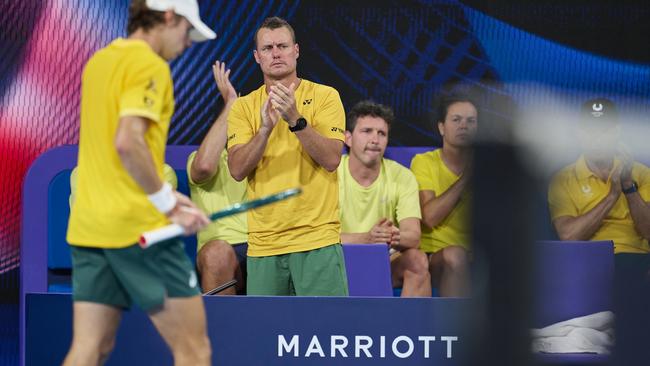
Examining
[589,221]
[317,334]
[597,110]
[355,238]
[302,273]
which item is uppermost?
[597,110]

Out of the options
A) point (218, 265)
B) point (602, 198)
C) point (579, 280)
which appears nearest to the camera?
point (579, 280)

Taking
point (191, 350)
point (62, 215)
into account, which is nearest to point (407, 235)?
point (62, 215)

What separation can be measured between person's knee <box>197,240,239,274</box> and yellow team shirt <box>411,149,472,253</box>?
1040mm

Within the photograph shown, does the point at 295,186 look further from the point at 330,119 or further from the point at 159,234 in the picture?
the point at 159,234

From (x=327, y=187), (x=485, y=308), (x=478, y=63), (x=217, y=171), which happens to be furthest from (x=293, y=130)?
(x=485, y=308)

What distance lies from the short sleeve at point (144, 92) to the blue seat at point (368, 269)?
1.95 m

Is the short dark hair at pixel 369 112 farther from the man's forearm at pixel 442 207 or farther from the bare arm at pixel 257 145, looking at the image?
the bare arm at pixel 257 145

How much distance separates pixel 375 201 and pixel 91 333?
2510mm

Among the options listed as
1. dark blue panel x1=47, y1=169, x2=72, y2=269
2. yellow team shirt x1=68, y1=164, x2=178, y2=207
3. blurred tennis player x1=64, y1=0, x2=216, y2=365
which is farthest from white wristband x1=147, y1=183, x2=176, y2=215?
dark blue panel x1=47, y1=169, x2=72, y2=269

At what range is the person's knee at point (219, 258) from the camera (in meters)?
5.47

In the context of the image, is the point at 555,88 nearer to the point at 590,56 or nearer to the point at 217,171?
the point at 590,56

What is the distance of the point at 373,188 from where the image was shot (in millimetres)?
5781

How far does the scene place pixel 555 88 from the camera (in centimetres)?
662

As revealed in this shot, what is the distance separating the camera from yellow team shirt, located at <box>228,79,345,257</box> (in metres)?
4.80
